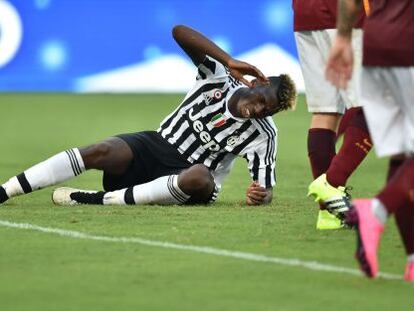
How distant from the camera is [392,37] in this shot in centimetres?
607

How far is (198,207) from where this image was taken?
29.6ft

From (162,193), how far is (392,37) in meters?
3.22

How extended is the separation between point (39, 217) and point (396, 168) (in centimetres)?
287

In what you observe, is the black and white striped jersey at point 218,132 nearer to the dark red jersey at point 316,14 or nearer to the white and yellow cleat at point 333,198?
the dark red jersey at point 316,14

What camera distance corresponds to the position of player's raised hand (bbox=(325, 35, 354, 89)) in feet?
19.9

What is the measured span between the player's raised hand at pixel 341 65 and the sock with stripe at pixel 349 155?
5.89 feet

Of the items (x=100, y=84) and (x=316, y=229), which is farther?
(x=100, y=84)

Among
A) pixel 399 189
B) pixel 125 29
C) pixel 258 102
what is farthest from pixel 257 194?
pixel 125 29

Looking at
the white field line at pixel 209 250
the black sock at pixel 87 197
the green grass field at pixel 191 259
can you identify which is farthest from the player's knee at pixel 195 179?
the white field line at pixel 209 250

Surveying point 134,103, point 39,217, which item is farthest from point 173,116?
point 134,103

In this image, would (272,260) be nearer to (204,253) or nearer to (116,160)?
(204,253)

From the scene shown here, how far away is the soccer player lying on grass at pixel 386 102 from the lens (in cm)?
597

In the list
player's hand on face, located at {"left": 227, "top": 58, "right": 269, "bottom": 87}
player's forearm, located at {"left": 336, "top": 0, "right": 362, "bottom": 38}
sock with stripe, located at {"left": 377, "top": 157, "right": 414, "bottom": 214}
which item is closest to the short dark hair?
player's hand on face, located at {"left": 227, "top": 58, "right": 269, "bottom": 87}

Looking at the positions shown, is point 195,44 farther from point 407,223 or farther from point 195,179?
point 407,223
